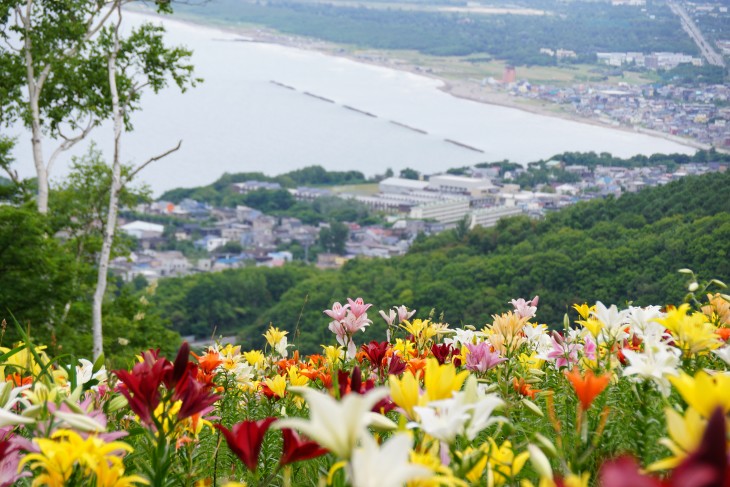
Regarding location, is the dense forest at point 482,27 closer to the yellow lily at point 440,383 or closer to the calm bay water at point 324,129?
the calm bay water at point 324,129

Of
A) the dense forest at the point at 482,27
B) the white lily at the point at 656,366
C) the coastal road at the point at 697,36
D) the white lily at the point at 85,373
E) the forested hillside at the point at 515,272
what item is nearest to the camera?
the white lily at the point at 656,366

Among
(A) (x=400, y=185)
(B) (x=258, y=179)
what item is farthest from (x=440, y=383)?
(B) (x=258, y=179)

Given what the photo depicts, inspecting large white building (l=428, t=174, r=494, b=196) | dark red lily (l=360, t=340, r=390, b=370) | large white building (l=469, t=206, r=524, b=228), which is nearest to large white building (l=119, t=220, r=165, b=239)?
large white building (l=469, t=206, r=524, b=228)

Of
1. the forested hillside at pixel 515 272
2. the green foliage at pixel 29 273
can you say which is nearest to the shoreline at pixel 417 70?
the forested hillside at pixel 515 272

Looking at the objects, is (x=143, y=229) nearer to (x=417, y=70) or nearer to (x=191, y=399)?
(x=417, y=70)

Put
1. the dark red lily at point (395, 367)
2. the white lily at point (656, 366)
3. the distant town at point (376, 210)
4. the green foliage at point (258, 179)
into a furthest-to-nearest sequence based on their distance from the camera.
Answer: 1. the green foliage at point (258, 179)
2. the distant town at point (376, 210)
3. the dark red lily at point (395, 367)
4. the white lily at point (656, 366)

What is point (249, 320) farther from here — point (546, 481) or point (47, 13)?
point (546, 481)

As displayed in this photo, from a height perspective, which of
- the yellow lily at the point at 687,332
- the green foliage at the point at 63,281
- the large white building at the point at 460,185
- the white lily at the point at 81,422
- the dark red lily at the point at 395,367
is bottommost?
the large white building at the point at 460,185
